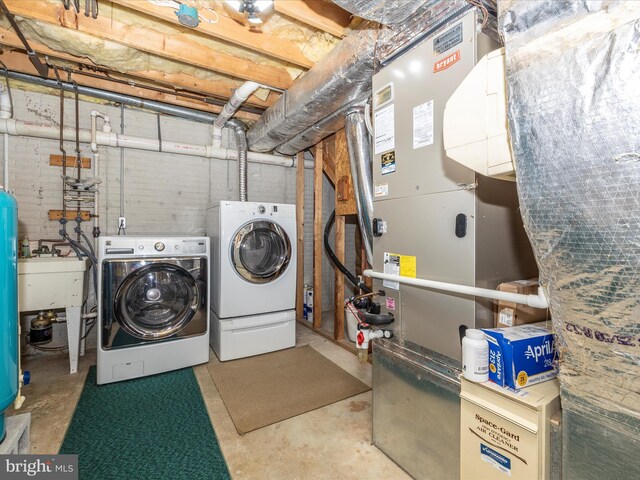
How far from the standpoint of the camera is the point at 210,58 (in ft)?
7.56

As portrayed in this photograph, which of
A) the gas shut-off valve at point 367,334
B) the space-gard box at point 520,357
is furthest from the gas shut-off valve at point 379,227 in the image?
the space-gard box at point 520,357

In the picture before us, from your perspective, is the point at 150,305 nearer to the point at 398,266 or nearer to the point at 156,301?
the point at 156,301

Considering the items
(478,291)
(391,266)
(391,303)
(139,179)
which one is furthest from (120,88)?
(478,291)

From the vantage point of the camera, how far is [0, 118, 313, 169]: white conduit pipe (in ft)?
8.78

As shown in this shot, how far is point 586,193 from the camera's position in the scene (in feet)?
2.40

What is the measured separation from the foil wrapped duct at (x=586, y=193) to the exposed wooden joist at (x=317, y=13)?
1260 mm

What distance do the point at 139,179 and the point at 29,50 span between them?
129cm

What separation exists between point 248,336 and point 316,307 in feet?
3.40

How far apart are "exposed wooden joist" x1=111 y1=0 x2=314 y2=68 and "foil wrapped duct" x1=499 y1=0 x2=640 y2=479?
1.64 meters

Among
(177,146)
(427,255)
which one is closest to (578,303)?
(427,255)

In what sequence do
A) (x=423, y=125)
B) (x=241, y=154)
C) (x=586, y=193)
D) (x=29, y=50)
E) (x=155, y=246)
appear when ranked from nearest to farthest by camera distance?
(x=586, y=193) < (x=423, y=125) < (x=29, y=50) < (x=155, y=246) < (x=241, y=154)

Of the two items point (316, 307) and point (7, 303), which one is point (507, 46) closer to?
point (7, 303)

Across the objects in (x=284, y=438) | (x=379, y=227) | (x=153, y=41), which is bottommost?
(x=284, y=438)

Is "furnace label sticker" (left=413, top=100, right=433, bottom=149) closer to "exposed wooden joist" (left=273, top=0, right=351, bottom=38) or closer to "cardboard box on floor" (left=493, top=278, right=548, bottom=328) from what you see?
"cardboard box on floor" (left=493, top=278, right=548, bottom=328)
